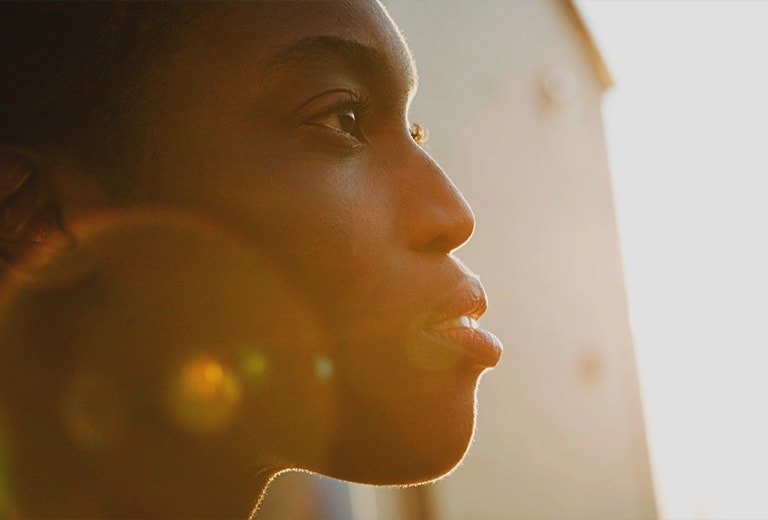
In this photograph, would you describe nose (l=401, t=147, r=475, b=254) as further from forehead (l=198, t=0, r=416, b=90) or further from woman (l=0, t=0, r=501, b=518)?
forehead (l=198, t=0, r=416, b=90)

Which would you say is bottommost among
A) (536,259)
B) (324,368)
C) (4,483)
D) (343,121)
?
(4,483)

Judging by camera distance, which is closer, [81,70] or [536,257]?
[81,70]

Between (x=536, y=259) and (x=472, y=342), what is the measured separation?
12.0ft

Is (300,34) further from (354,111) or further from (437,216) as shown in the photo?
(437,216)

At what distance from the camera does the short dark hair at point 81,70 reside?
3.00 ft

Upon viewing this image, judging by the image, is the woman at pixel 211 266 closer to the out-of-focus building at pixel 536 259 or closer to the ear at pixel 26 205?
the ear at pixel 26 205

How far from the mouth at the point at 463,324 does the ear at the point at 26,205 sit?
0.51 m

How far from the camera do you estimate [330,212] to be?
901 millimetres

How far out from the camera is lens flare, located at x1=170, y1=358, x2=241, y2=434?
905 millimetres

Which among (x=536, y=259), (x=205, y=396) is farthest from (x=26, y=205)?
(x=536, y=259)

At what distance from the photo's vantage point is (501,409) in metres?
4.05

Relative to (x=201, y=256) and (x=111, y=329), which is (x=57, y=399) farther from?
(x=201, y=256)

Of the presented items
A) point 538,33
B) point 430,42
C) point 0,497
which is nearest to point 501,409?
point 430,42

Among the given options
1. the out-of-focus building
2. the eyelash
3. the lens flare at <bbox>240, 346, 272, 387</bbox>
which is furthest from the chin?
the out-of-focus building
